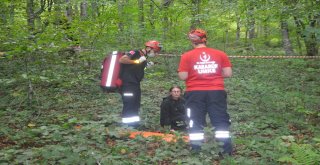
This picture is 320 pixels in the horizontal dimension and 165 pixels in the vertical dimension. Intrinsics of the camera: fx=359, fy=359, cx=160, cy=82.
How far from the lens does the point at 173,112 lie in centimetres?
819

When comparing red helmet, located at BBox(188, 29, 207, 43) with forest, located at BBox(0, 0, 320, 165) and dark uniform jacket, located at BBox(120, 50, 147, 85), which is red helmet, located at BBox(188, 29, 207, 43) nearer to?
forest, located at BBox(0, 0, 320, 165)

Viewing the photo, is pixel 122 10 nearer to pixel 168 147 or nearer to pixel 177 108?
pixel 177 108

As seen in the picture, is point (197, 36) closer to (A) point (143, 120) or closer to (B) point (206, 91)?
(B) point (206, 91)

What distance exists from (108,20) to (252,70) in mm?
7720

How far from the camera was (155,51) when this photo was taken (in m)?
7.83

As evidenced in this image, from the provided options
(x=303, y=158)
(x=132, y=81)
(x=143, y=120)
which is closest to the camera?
(x=303, y=158)

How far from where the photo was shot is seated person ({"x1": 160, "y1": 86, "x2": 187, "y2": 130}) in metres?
8.14

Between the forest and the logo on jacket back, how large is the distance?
0.92 metres

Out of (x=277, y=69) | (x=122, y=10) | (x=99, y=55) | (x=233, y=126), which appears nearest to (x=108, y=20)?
(x=99, y=55)

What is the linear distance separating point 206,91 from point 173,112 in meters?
2.58

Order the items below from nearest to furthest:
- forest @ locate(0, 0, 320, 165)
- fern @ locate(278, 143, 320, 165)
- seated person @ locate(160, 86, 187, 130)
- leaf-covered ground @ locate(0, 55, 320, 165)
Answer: fern @ locate(278, 143, 320, 165) < leaf-covered ground @ locate(0, 55, 320, 165) < forest @ locate(0, 0, 320, 165) < seated person @ locate(160, 86, 187, 130)

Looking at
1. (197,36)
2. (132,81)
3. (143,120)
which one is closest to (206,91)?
(197,36)

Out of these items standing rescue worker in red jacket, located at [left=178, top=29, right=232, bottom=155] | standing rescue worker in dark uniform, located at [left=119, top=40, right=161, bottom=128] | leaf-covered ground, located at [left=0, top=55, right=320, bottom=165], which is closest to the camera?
leaf-covered ground, located at [left=0, top=55, right=320, bottom=165]

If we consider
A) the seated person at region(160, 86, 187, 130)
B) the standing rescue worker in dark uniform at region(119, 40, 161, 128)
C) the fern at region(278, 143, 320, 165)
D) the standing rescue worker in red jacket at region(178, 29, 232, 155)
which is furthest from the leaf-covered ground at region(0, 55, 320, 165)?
the standing rescue worker in dark uniform at region(119, 40, 161, 128)
